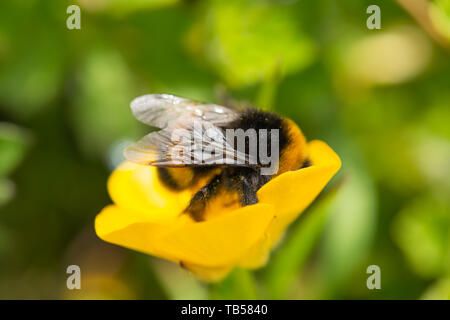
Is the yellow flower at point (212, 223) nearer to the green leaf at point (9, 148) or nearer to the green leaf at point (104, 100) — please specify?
the green leaf at point (9, 148)

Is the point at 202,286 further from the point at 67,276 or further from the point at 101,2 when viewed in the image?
the point at 101,2

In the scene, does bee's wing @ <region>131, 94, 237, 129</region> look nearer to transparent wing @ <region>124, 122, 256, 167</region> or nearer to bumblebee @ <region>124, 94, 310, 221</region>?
bumblebee @ <region>124, 94, 310, 221</region>

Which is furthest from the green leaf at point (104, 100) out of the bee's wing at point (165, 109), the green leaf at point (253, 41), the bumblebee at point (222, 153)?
the bumblebee at point (222, 153)

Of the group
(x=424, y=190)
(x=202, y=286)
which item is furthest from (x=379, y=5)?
(x=202, y=286)

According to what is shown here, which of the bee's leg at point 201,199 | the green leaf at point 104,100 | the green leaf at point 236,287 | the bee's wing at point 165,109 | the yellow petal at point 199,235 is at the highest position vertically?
the green leaf at point 104,100

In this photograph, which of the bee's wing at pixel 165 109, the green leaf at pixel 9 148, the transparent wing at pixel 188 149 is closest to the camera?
the transparent wing at pixel 188 149

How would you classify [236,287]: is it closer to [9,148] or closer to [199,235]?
[199,235]
